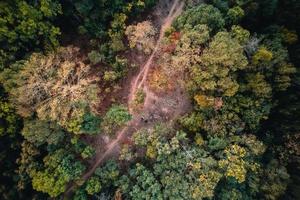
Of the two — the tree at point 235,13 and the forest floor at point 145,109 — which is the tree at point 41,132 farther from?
the tree at point 235,13

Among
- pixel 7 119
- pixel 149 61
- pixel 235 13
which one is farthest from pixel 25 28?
pixel 235 13

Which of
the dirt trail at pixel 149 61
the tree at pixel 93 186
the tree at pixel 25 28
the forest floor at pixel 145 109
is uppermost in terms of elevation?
the tree at pixel 25 28

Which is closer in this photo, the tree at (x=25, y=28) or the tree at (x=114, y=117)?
the tree at (x=25, y=28)

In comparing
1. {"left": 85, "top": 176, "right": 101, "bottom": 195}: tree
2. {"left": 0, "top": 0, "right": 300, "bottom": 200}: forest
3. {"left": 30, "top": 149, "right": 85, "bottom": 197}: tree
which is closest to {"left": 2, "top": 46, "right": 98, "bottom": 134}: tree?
{"left": 0, "top": 0, "right": 300, "bottom": 200}: forest

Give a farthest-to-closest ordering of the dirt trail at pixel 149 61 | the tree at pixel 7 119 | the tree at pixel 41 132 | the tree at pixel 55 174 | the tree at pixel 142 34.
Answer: the dirt trail at pixel 149 61 < the tree at pixel 142 34 < the tree at pixel 55 174 < the tree at pixel 7 119 < the tree at pixel 41 132

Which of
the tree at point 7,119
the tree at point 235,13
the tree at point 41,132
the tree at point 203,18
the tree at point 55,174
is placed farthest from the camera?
the tree at point 235,13

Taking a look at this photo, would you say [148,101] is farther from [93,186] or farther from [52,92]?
[93,186]

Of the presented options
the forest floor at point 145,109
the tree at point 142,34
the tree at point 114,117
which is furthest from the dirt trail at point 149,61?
the tree at point 114,117

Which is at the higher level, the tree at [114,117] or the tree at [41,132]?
the tree at [41,132]
